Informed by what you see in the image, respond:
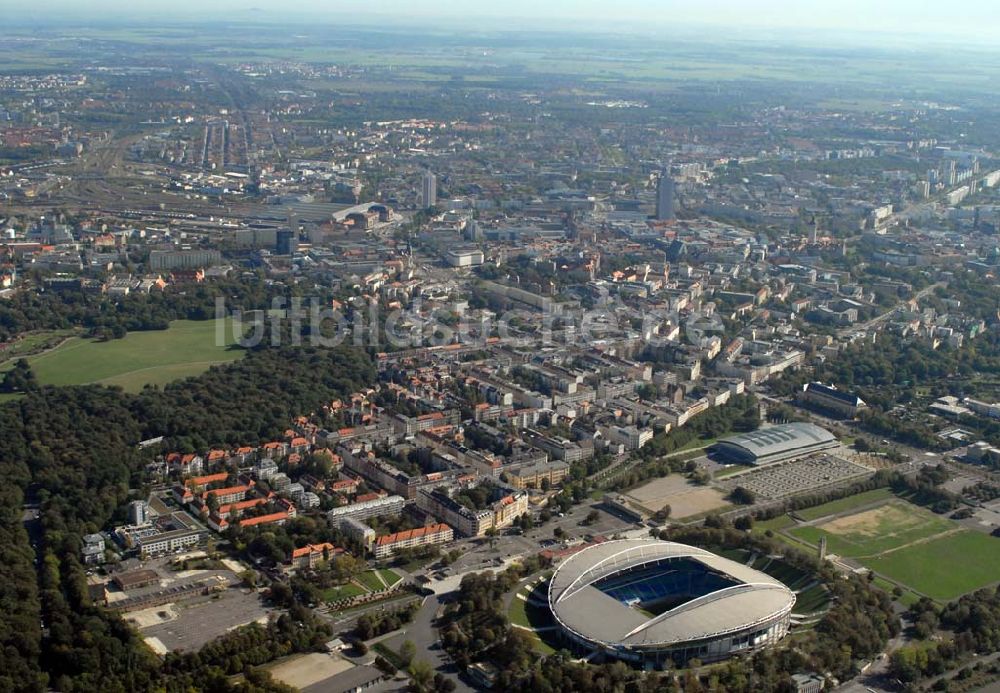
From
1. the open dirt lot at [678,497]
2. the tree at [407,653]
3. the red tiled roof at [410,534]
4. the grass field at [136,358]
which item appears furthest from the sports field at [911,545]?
the grass field at [136,358]

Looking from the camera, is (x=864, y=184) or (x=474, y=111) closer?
(x=864, y=184)

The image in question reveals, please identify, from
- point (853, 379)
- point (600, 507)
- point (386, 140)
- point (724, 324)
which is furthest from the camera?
point (386, 140)

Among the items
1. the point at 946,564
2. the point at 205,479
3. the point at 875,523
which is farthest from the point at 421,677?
the point at 875,523

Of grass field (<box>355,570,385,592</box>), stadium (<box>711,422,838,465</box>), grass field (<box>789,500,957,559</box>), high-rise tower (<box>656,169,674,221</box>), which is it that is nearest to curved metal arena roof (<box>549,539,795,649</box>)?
grass field (<box>355,570,385,592</box>)

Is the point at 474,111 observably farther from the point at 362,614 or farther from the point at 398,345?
the point at 362,614

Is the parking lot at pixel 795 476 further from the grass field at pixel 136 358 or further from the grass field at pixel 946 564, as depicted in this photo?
the grass field at pixel 136 358

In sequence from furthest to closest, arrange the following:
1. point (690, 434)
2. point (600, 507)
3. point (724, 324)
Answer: point (724, 324), point (690, 434), point (600, 507)

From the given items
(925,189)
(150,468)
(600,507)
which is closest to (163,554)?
(150,468)
